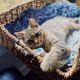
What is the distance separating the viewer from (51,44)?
1.03 meters

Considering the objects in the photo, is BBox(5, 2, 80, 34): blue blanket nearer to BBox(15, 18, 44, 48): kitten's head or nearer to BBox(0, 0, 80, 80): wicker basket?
BBox(0, 0, 80, 80): wicker basket

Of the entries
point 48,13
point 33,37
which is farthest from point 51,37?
point 48,13

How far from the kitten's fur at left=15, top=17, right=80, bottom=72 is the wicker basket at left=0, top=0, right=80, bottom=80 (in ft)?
0.14

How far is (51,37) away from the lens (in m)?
1.05

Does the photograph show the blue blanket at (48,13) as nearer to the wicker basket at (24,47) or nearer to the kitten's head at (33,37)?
the wicker basket at (24,47)

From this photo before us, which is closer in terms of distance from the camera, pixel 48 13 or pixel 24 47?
pixel 24 47

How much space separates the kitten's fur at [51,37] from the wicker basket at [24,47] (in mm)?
43

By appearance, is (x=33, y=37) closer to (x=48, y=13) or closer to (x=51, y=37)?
(x=51, y=37)

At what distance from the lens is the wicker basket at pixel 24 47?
0.90 metres

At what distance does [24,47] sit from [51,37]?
14 centimetres

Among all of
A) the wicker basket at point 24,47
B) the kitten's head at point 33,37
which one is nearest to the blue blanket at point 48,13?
the wicker basket at point 24,47

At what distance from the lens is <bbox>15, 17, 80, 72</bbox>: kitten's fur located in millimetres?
923

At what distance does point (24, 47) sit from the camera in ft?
3.35

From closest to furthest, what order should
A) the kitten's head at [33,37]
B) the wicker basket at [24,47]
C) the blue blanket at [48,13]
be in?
the wicker basket at [24,47] → the kitten's head at [33,37] → the blue blanket at [48,13]
